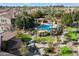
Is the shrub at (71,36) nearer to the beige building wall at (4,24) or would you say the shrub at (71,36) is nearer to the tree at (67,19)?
the tree at (67,19)

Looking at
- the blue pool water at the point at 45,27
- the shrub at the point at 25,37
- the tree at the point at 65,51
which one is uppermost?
the blue pool water at the point at 45,27

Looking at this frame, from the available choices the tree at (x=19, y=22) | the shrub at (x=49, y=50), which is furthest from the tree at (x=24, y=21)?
the shrub at (x=49, y=50)

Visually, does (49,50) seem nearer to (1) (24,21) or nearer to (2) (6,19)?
(1) (24,21)

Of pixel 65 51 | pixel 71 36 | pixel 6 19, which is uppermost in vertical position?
pixel 6 19

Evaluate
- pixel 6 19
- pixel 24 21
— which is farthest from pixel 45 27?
pixel 6 19

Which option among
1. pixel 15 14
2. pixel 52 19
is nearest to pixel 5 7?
pixel 15 14

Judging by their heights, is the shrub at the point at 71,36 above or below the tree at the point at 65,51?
above

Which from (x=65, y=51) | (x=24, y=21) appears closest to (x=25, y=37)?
(x=24, y=21)

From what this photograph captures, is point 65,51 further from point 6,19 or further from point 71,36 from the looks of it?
point 6,19

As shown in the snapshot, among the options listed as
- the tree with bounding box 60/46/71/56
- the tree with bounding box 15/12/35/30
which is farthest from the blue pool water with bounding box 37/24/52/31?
the tree with bounding box 60/46/71/56

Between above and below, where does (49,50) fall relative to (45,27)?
below

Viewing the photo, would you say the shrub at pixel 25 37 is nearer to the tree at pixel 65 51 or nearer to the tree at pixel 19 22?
the tree at pixel 19 22

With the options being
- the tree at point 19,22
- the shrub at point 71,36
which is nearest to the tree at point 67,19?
the shrub at point 71,36
